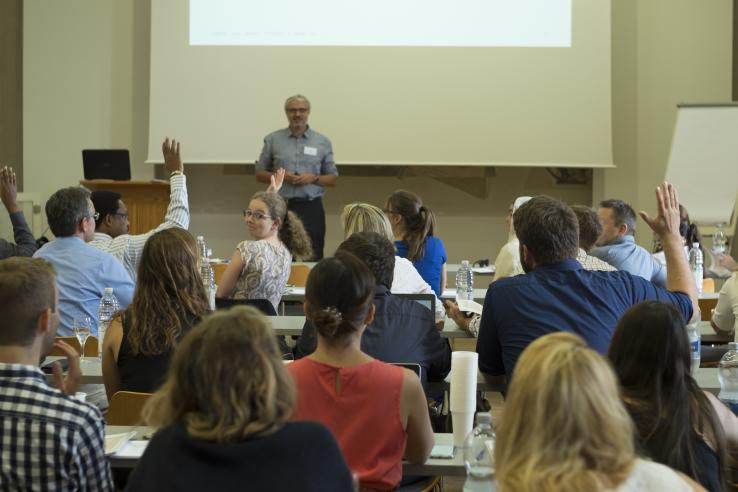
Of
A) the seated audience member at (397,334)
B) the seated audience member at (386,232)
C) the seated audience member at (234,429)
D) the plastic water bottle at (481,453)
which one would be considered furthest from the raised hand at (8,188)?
the seated audience member at (234,429)

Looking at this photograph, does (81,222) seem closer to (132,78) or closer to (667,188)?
(667,188)

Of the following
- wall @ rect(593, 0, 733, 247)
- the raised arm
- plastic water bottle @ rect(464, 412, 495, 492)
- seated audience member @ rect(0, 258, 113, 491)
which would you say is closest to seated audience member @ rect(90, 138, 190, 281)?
the raised arm

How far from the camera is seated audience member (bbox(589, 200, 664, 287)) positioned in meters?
5.20

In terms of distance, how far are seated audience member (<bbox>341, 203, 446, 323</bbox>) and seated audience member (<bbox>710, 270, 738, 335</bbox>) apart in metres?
1.17

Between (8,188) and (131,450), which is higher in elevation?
(8,188)

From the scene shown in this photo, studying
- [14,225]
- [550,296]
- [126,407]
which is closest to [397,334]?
[550,296]

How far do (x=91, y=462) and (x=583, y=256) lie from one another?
2.78 metres

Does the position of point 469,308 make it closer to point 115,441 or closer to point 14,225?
point 115,441

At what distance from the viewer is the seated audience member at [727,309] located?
13.1ft

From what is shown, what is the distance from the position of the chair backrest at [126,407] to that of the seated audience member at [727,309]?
2441 millimetres

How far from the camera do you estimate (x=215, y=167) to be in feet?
31.1

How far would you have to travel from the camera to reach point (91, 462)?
2055mm

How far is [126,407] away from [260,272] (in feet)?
7.15

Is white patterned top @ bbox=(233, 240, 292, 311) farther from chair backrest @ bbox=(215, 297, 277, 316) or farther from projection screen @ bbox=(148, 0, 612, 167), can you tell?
projection screen @ bbox=(148, 0, 612, 167)
